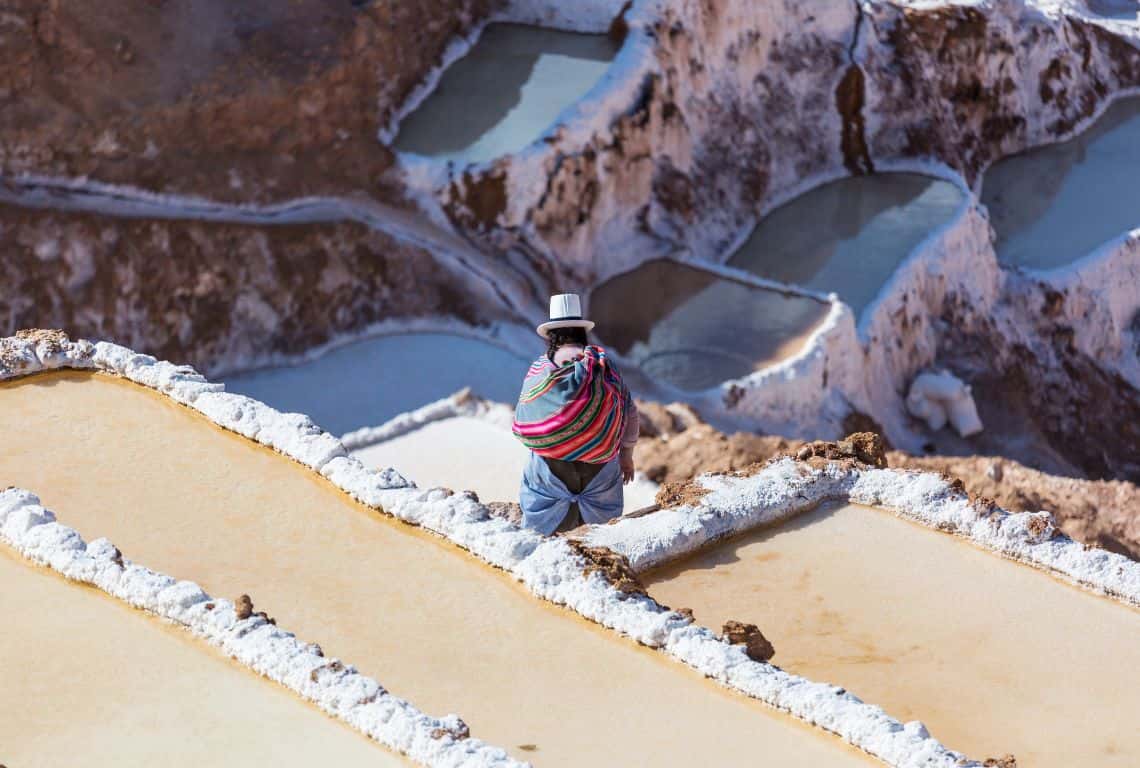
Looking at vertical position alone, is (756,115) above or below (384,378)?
above

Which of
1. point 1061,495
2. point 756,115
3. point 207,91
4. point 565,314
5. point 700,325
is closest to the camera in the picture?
point 565,314

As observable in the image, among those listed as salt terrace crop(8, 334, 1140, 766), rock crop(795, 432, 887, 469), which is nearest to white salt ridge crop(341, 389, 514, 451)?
salt terrace crop(8, 334, 1140, 766)

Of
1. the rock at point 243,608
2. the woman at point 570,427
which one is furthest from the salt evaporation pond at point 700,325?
the rock at point 243,608

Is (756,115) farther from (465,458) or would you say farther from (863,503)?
(863,503)

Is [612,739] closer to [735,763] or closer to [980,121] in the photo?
[735,763]

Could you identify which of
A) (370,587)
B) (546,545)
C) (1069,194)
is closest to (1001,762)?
(546,545)

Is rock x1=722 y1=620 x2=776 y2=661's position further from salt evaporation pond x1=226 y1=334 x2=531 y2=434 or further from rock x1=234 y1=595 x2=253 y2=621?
salt evaporation pond x1=226 y1=334 x2=531 y2=434

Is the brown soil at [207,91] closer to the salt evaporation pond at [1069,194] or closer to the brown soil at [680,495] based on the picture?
the salt evaporation pond at [1069,194]
